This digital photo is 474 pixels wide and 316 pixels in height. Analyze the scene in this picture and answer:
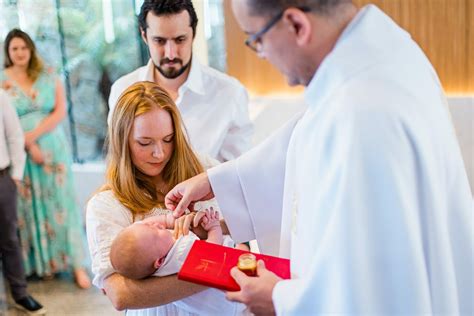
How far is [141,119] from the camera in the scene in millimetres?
2004

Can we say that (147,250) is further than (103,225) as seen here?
No

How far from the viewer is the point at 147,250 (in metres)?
1.76

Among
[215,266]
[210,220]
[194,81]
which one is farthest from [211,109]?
[215,266]

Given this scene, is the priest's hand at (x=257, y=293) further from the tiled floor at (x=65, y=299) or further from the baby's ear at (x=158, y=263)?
the tiled floor at (x=65, y=299)

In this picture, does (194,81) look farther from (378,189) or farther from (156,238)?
(378,189)

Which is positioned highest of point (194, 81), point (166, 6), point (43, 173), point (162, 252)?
point (166, 6)

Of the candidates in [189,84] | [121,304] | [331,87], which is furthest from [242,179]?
[189,84]

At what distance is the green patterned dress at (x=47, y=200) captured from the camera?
168 inches

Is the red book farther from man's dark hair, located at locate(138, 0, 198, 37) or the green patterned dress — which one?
the green patterned dress

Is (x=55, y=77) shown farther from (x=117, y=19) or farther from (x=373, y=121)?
(x=373, y=121)

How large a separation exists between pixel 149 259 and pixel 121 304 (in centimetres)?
14

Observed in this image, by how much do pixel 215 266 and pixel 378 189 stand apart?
475 millimetres

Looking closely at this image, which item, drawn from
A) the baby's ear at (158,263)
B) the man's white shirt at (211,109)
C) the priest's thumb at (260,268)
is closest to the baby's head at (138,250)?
the baby's ear at (158,263)

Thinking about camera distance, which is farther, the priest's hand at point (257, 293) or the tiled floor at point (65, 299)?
the tiled floor at point (65, 299)
